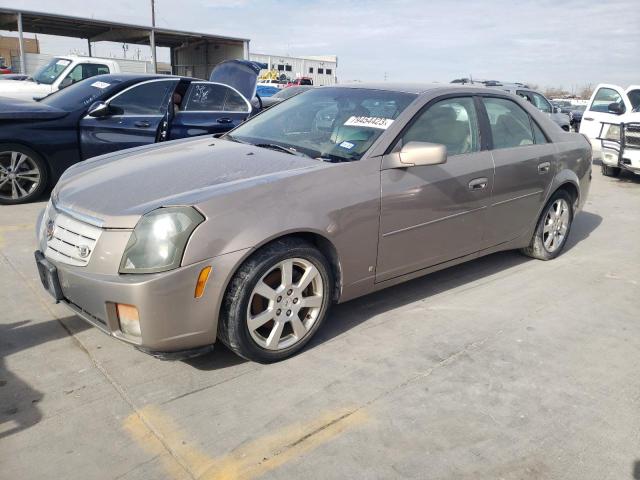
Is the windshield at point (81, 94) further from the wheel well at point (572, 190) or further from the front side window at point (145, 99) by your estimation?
the wheel well at point (572, 190)

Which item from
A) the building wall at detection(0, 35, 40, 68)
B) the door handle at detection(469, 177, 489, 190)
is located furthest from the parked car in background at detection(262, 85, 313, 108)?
the building wall at detection(0, 35, 40, 68)

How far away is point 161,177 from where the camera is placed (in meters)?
3.05

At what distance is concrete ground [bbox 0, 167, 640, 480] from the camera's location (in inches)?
88.7

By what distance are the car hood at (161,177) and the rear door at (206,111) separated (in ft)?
11.1

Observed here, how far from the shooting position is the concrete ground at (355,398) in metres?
2.25

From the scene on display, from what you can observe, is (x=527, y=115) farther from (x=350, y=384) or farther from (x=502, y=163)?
(x=350, y=384)

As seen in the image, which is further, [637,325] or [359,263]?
[637,325]

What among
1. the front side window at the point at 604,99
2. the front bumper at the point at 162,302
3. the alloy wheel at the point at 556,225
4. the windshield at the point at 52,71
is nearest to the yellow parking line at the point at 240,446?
the front bumper at the point at 162,302

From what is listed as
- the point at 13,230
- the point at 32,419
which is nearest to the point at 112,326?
the point at 32,419

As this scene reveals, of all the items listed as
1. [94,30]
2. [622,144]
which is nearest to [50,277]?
[622,144]

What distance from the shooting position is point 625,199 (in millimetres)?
8328

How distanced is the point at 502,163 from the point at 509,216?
1.49 feet

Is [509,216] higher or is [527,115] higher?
[527,115]

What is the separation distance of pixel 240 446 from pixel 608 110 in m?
11.0
